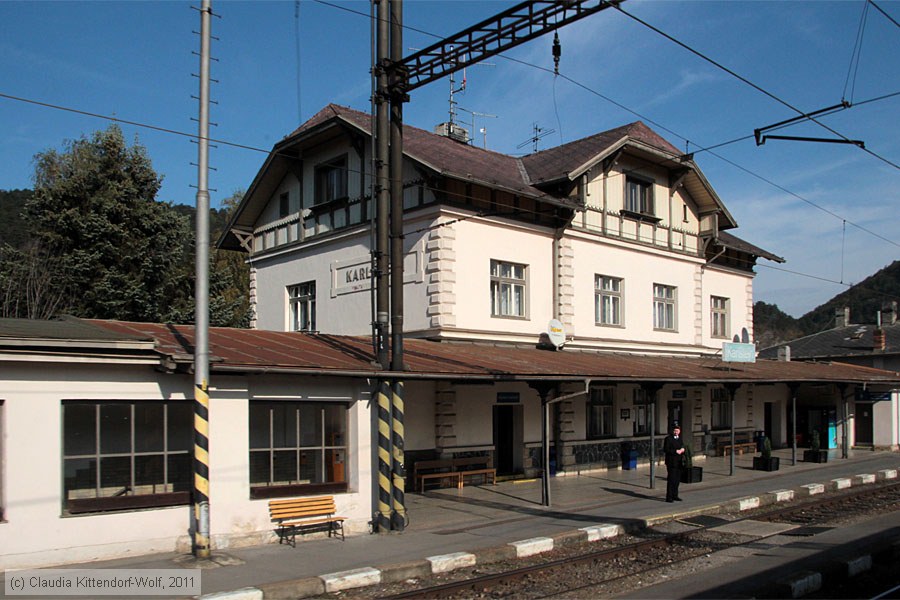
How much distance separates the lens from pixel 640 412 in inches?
974

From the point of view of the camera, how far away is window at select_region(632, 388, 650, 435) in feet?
80.1

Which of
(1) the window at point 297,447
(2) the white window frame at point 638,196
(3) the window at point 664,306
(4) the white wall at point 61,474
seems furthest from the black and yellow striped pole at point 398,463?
(3) the window at point 664,306

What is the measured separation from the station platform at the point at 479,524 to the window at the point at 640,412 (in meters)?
1.22

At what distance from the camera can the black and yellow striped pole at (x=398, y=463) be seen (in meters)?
13.0

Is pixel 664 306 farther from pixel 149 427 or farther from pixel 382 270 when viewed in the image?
pixel 149 427

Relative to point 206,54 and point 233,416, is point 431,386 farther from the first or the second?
point 206,54

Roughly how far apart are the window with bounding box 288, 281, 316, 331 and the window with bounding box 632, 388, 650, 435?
1013 centimetres

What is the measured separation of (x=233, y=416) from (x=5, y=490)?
3.06 m

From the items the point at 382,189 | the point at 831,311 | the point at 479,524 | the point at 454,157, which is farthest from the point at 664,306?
the point at 831,311

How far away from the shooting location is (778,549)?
37.9 feet

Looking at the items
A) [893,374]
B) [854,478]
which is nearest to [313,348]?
[854,478]

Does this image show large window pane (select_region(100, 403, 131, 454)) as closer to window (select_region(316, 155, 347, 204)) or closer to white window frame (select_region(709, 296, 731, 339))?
window (select_region(316, 155, 347, 204))

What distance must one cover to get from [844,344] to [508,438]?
2303 cm

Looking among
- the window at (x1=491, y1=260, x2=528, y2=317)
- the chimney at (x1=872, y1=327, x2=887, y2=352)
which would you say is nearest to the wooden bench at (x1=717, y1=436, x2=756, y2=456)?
the chimney at (x1=872, y1=327, x2=887, y2=352)
